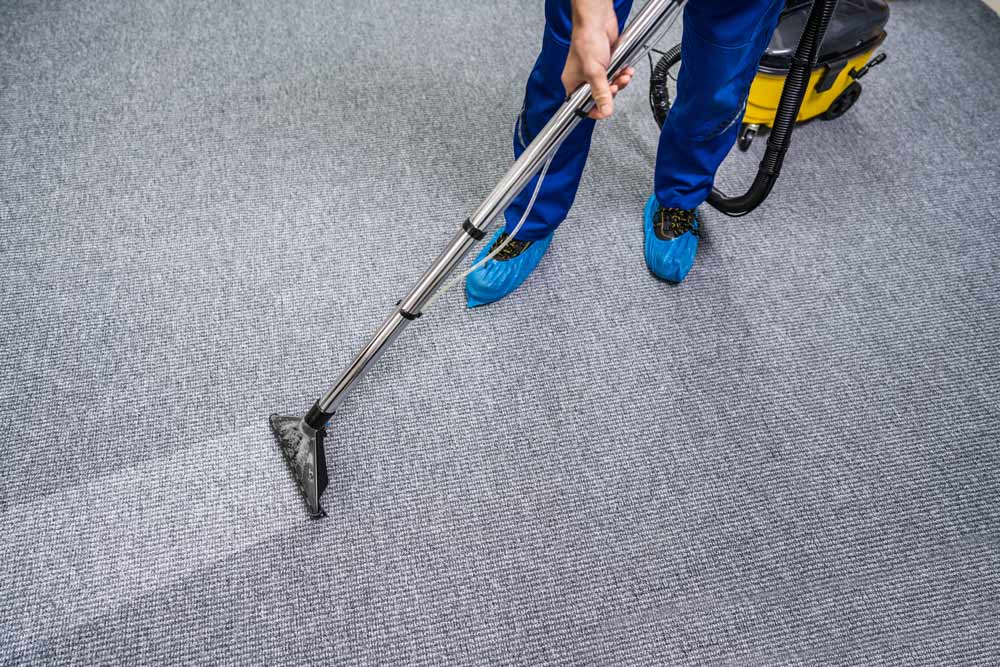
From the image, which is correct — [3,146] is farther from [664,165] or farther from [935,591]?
[935,591]

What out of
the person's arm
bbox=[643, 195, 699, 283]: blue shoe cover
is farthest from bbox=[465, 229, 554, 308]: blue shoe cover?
the person's arm

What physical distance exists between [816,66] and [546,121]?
77cm

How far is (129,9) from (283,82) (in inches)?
20.6

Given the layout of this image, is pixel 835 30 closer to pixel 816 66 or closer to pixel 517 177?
pixel 816 66

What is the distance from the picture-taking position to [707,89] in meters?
1.06

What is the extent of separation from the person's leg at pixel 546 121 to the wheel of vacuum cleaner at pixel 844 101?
875mm

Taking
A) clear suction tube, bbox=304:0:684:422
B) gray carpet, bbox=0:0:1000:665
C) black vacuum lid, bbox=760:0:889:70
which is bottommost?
gray carpet, bbox=0:0:1000:665

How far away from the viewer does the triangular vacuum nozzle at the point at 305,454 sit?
3.35 ft

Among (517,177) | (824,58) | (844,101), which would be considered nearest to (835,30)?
(824,58)

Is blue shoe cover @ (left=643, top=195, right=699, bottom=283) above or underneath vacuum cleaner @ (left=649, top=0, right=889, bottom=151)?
underneath

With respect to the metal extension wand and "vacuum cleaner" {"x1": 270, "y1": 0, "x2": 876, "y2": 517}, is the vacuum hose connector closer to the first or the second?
"vacuum cleaner" {"x1": 270, "y1": 0, "x2": 876, "y2": 517}

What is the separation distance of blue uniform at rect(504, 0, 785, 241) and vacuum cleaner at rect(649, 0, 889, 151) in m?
0.35

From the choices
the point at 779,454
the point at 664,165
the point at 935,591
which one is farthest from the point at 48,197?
the point at 935,591

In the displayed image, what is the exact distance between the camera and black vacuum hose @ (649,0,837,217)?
1.03 meters
